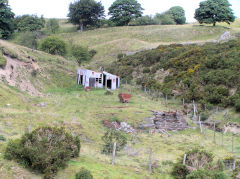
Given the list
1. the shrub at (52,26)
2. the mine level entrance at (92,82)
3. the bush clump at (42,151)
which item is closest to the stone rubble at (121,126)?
the bush clump at (42,151)

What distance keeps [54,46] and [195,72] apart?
107 ft

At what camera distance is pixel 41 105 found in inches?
1089

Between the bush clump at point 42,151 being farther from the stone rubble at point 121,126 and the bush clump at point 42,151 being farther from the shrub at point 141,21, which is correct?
the shrub at point 141,21

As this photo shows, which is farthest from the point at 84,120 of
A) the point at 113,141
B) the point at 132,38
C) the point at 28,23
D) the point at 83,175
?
the point at 28,23

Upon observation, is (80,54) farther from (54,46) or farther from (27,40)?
(27,40)

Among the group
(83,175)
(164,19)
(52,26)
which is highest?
(164,19)

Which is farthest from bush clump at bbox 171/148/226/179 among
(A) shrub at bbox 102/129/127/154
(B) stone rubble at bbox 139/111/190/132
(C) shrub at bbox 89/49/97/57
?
(C) shrub at bbox 89/49/97/57

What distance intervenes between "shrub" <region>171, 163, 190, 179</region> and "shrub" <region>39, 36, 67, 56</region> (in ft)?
169

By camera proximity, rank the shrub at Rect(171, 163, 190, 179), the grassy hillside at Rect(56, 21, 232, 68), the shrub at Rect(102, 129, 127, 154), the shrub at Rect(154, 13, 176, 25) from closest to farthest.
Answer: the shrub at Rect(171, 163, 190, 179), the shrub at Rect(102, 129, 127, 154), the grassy hillside at Rect(56, 21, 232, 68), the shrub at Rect(154, 13, 176, 25)

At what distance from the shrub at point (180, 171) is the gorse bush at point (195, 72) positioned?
60.5 ft

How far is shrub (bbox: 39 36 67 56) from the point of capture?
61000mm

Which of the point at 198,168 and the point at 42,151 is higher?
the point at 42,151

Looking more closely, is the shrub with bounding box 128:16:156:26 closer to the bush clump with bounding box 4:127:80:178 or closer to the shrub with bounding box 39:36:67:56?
the shrub with bounding box 39:36:67:56

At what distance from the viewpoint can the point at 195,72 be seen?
4278 centimetres
